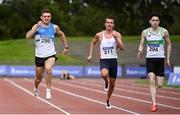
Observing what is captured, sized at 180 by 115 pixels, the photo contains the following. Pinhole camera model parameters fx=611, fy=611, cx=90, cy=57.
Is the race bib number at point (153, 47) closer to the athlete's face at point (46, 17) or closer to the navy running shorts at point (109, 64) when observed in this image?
the navy running shorts at point (109, 64)

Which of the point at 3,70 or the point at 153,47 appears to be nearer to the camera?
the point at 153,47

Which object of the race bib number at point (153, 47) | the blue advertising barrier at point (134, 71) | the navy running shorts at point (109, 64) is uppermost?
the race bib number at point (153, 47)

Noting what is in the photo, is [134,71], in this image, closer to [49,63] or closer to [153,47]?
[153,47]

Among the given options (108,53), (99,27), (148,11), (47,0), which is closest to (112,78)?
(108,53)

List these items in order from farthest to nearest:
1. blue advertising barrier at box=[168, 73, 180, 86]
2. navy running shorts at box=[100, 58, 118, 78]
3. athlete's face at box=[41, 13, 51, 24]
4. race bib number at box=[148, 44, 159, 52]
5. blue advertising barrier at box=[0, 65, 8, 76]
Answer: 1. blue advertising barrier at box=[0, 65, 8, 76]
2. blue advertising barrier at box=[168, 73, 180, 86]
3. navy running shorts at box=[100, 58, 118, 78]
4. race bib number at box=[148, 44, 159, 52]
5. athlete's face at box=[41, 13, 51, 24]

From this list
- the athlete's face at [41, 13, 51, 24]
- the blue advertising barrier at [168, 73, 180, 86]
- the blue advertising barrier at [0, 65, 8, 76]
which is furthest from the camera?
the blue advertising barrier at [0, 65, 8, 76]

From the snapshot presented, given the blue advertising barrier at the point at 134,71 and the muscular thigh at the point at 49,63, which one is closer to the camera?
the muscular thigh at the point at 49,63

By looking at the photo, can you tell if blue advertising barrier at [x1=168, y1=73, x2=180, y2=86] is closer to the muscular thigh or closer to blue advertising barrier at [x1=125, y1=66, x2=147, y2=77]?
blue advertising barrier at [x1=125, y1=66, x2=147, y2=77]

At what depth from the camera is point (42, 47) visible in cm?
1455

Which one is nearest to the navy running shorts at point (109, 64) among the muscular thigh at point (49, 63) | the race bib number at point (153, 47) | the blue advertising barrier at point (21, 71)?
the race bib number at point (153, 47)

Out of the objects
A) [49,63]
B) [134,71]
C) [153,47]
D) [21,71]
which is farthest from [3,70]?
[153,47]

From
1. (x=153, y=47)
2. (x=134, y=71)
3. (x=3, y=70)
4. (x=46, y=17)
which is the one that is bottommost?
(x=134, y=71)

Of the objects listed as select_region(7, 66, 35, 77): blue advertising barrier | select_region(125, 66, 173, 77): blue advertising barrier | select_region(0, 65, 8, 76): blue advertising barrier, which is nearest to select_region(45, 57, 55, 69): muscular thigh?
select_region(7, 66, 35, 77): blue advertising barrier

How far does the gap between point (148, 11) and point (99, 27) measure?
37.3 metres
